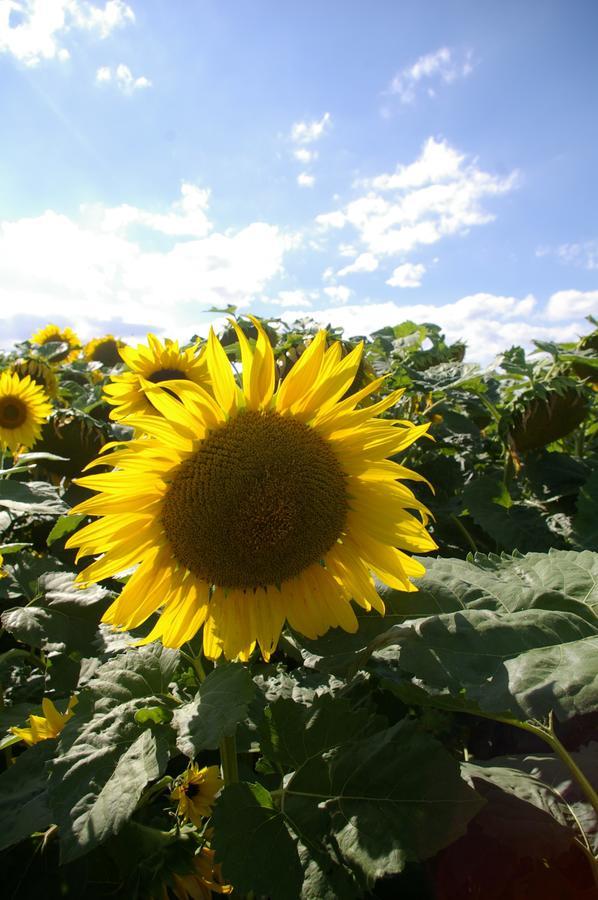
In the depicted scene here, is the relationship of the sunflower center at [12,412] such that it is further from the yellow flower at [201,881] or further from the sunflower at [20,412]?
the yellow flower at [201,881]

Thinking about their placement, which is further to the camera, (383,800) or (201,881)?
(201,881)

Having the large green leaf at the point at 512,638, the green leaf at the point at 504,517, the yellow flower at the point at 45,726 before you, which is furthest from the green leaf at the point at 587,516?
the yellow flower at the point at 45,726

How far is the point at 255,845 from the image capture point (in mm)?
1016

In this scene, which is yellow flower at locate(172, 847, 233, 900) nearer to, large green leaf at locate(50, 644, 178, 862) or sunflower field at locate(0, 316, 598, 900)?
sunflower field at locate(0, 316, 598, 900)

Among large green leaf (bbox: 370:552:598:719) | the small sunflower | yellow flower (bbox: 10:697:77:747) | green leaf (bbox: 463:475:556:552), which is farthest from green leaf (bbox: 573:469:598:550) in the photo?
the small sunflower

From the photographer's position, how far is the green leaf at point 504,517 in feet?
7.08

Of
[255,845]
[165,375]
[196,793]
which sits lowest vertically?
[196,793]

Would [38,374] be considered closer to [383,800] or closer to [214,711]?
[214,711]

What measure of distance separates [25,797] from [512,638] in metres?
0.98

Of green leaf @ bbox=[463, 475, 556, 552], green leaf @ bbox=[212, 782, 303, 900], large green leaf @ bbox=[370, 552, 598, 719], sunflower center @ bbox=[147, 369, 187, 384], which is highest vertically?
sunflower center @ bbox=[147, 369, 187, 384]

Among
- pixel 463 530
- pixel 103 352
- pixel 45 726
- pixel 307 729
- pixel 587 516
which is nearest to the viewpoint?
pixel 307 729

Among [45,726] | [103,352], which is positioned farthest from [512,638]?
[103,352]

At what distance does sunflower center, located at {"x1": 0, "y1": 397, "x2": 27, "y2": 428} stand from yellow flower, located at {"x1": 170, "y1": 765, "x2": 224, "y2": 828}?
3.04 m

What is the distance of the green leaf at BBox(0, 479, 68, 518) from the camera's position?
1948 millimetres
